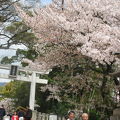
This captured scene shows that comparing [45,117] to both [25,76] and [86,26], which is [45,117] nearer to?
[25,76]

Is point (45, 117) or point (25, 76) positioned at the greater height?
point (25, 76)

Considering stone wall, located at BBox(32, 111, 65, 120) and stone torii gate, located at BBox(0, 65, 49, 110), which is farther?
stone torii gate, located at BBox(0, 65, 49, 110)

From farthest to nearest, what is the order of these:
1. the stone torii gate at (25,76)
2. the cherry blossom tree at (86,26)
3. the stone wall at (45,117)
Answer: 1. the stone torii gate at (25,76)
2. the stone wall at (45,117)
3. the cherry blossom tree at (86,26)

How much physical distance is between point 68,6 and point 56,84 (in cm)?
563

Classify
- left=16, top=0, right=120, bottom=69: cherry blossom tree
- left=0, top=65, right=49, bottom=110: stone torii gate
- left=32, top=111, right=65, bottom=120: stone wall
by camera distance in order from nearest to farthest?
left=16, top=0, right=120, bottom=69: cherry blossom tree < left=32, top=111, right=65, bottom=120: stone wall < left=0, top=65, right=49, bottom=110: stone torii gate

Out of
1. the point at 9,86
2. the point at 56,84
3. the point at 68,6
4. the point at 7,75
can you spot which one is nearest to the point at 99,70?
the point at 68,6

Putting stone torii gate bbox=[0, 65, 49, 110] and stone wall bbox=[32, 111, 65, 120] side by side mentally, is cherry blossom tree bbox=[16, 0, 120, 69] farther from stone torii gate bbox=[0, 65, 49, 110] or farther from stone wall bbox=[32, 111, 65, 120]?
stone torii gate bbox=[0, 65, 49, 110]

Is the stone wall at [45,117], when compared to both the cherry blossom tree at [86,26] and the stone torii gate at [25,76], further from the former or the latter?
Result: the cherry blossom tree at [86,26]

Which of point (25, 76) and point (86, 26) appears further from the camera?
point (25, 76)

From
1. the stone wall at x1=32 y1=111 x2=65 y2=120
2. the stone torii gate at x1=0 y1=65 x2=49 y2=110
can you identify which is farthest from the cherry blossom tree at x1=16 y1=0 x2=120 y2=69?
the stone torii gate at x1=0 y1=65 x2=49 y2=110

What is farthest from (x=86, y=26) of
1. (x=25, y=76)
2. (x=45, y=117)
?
(x=25, y=76)

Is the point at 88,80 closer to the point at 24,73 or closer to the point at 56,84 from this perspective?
the point at 56,84

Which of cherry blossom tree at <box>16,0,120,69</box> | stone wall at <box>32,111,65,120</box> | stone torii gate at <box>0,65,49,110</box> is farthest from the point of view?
stone torii gate at <box>0,65,49,110</box>

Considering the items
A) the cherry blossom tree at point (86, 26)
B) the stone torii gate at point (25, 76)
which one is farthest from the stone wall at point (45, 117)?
the cherry blossom tree at point (86, 26)
